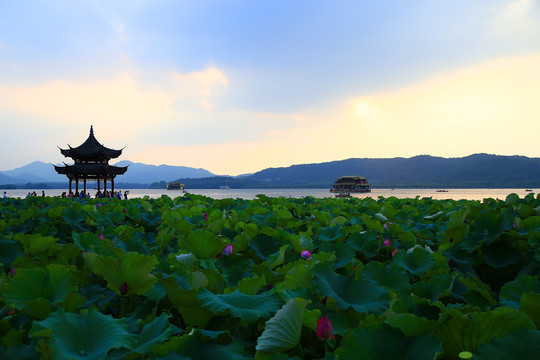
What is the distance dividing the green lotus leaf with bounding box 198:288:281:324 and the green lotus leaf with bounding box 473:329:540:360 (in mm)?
563

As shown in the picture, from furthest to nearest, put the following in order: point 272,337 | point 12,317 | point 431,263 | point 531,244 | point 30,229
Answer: point 30,229 < point 531,244 < point 431,263 < point 12,317 < point 272,337

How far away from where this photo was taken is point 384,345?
77 centimetres

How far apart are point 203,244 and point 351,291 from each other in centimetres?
80

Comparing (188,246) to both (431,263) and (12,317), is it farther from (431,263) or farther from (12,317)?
(431,263)

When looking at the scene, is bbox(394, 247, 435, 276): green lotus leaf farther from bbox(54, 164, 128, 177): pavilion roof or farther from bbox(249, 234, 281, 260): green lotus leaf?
bbox(54, 164, 128, 177): pavilion roof

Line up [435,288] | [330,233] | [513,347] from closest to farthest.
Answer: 1. [513,347]
2. [435,288]
3. [330,233]

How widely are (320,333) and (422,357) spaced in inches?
10.7

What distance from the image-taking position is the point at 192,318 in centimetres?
112

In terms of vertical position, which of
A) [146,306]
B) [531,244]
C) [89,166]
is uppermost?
[89,166]

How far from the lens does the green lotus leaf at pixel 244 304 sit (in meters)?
0.99

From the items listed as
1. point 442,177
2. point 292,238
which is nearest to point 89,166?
point 292,238

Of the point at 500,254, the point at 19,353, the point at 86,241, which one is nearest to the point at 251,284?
the point at 19,353

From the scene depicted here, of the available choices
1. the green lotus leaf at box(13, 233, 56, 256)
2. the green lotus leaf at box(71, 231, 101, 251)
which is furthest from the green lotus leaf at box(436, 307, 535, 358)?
the green lotus leaf at box(13, 233, 56, 256)

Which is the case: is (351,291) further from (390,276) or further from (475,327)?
(475,327)
